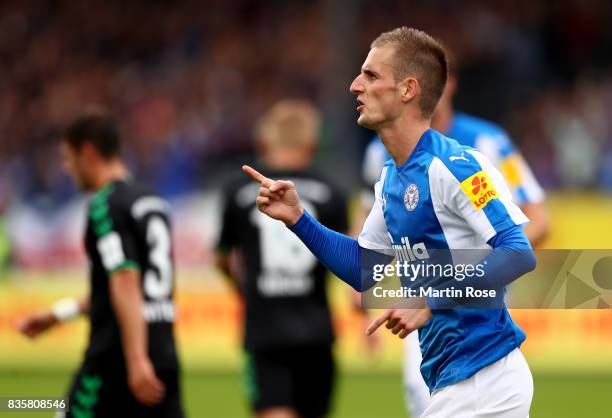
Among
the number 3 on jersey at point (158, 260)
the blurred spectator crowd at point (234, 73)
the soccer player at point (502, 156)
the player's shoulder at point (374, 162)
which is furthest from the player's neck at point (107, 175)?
the blurred spectator crowd at point (234, 73)

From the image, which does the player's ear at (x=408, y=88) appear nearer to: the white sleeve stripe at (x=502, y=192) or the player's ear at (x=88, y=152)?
the white sleeve stripe at (x=502, y=192)

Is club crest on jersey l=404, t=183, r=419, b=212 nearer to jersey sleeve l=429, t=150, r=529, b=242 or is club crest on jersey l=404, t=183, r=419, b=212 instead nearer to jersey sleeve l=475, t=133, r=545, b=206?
jersey sleeve l=429, t=150, r=529, b=242

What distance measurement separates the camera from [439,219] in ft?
15.5

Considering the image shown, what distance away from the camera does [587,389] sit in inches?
484

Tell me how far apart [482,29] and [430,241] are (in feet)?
57.8

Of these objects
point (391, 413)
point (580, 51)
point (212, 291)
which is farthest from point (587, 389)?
point (580, 51)

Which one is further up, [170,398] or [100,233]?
[100,233]

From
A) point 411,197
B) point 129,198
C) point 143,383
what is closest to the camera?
point 411,197

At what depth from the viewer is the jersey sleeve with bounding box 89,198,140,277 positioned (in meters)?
6.25

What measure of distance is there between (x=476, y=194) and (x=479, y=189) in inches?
0.9

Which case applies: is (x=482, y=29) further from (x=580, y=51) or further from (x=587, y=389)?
(x=587, y=389)

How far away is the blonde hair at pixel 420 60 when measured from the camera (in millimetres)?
4879

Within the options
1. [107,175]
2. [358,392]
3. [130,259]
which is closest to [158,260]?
[130,259]

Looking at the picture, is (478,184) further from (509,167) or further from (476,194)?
(509,167)
